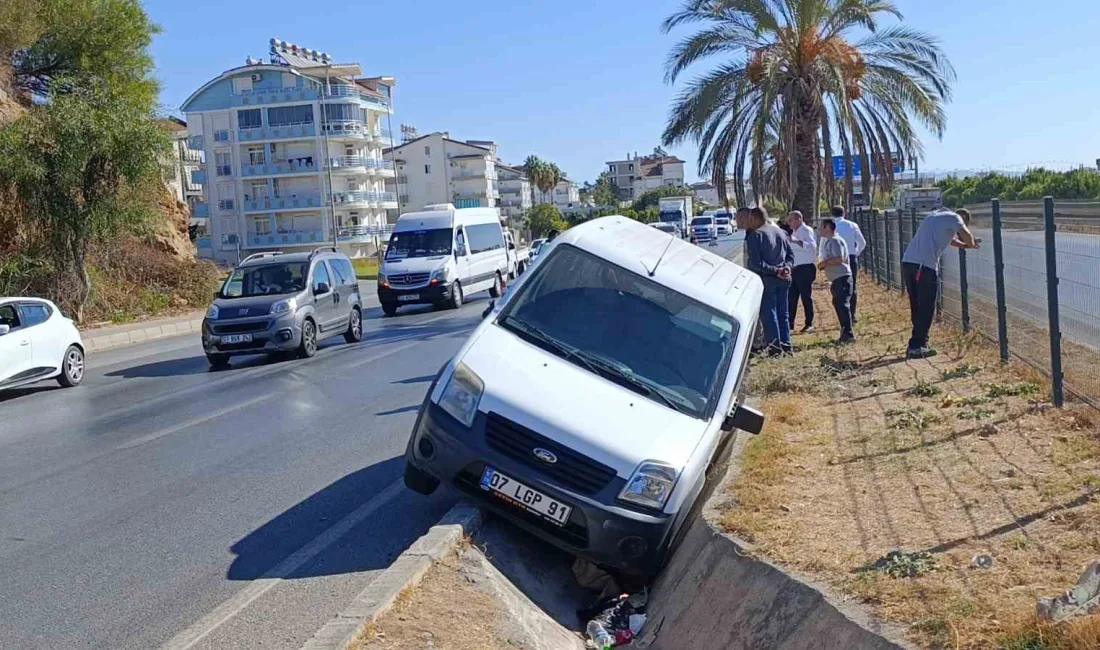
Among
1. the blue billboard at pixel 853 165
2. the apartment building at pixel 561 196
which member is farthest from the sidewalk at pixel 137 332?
the apartment building at pixel 561 196

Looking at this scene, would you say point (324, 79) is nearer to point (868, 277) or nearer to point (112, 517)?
point (868, 277)

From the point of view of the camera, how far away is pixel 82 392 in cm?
1597

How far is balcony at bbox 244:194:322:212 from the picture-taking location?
85000 millimetres

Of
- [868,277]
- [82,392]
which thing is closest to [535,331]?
[82,392]

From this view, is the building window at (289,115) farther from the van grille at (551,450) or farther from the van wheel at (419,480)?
the van grille at (551,450)

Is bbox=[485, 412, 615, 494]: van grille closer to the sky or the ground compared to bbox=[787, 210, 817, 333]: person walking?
closer to the ground

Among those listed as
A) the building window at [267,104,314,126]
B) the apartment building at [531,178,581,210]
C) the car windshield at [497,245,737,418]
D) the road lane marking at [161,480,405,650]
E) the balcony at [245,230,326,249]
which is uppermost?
the building window at [267,104,314,126]

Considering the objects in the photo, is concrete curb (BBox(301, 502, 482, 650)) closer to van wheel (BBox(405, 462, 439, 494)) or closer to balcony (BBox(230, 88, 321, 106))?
van wheel (BBox(405, 462, 439, 494))

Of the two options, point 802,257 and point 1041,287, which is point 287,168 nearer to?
point 802,257

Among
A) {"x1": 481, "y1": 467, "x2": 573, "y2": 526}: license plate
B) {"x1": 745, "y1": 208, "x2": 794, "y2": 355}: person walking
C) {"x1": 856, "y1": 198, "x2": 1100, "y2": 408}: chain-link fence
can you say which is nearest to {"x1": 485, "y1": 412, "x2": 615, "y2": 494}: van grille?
{"x1": 481, "y1": 467, "x2": 573, "y2": 526}: license plate

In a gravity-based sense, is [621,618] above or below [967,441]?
below

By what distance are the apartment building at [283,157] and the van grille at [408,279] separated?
57.1m

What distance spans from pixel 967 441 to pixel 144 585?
559 centimetres

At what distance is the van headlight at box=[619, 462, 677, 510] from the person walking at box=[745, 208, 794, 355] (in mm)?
7454
